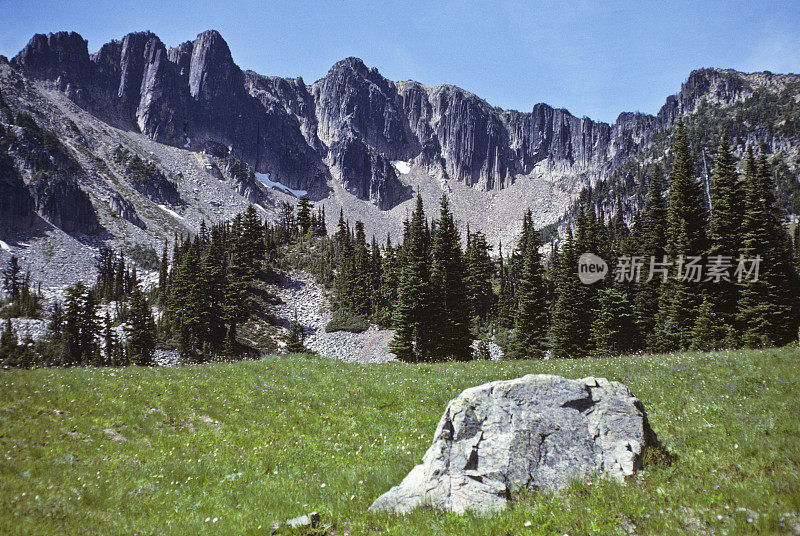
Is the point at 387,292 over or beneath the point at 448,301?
over

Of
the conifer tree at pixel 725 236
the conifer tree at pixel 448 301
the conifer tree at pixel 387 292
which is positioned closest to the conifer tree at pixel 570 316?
the conifer tree at pixel 448 301

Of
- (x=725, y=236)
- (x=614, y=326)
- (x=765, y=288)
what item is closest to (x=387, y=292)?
(x=614, y=326)

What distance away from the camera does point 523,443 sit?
25.7 ft

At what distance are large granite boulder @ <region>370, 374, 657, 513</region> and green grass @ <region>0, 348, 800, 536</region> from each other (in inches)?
17.8

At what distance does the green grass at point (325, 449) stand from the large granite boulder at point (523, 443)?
453 mm

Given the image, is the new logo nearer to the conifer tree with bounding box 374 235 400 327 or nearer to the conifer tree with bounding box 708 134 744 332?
the conifer tree with bounding box 708 134 744 332

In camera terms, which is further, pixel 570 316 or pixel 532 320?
pixel 532 320

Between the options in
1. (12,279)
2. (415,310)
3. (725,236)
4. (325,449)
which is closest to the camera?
(325,449)

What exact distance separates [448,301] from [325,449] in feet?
116

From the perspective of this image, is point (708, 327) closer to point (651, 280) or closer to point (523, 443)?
point (651, 280)

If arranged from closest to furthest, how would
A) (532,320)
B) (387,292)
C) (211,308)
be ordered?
1. (532,320)
2. (211,308)
3. (387,292)

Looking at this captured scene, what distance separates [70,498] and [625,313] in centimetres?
5075

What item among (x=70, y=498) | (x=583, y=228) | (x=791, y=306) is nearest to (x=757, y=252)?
(x=791, y=306)

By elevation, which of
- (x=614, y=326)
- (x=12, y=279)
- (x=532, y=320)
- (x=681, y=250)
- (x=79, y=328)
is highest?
(x=681, y=250)
